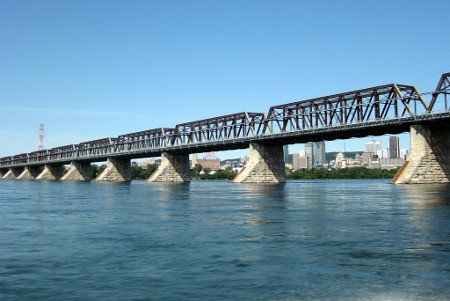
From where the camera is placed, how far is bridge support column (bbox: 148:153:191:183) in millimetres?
142613

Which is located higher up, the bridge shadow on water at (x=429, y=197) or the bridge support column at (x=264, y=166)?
the bridge support column at (x=264, y=166)

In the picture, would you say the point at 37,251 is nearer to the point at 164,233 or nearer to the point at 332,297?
the point at 164,233

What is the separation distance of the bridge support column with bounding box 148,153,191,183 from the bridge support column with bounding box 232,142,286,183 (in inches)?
1310

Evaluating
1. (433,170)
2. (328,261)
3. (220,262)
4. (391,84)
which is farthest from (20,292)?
(391,84)

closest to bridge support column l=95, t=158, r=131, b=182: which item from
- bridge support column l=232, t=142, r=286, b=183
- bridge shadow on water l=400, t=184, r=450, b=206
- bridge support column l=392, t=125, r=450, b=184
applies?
bridge support column l=232, t=142, r=286, b=183

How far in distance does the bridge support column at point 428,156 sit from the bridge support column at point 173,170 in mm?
79575

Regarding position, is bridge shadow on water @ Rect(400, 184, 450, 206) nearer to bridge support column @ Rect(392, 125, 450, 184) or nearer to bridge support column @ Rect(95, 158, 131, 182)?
bridge support column @ Rect(392, 125, 450, 184)

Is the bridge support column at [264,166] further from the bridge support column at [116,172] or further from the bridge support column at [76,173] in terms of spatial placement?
the bridge support column at [76,173]

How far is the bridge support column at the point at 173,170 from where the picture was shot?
5615 inches

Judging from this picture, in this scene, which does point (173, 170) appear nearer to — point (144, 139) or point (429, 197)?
point (144, 139)

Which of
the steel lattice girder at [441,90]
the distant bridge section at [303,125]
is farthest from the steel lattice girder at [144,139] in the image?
the steel lattice girder at [441,90]

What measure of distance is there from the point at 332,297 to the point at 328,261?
4106 mm

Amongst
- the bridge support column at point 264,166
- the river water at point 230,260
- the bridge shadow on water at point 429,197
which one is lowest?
the river water at point 230,260

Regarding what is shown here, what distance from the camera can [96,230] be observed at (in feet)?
80.9
